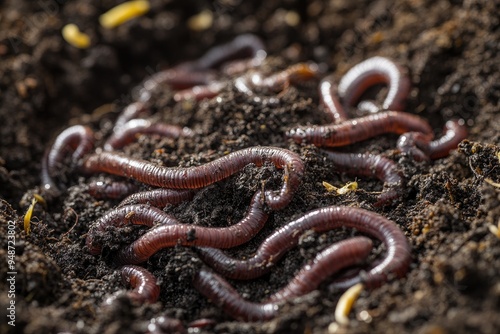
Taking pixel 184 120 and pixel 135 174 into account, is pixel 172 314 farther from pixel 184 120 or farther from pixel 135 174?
pixel 184 120

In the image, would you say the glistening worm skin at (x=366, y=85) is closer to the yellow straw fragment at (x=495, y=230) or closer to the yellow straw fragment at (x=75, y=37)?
the yellow straw fragment at (x=495, y=230)

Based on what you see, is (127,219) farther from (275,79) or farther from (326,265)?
(275,79)

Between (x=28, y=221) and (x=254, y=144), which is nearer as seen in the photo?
(x=28, y=221)

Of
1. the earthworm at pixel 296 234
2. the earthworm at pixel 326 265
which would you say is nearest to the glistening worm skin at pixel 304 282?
the earthworm at pixel 326 265

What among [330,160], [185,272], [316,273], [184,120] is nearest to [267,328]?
[316,273]

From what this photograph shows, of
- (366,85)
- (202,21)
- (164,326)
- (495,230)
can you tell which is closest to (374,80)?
(366,85)

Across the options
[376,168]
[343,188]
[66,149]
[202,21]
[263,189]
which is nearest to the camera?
[263,189]
